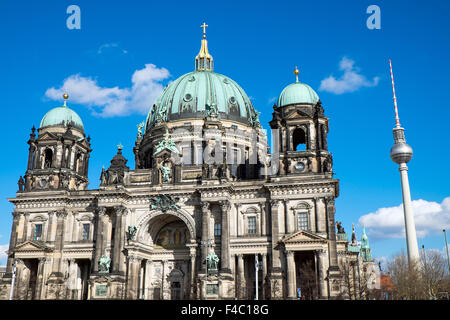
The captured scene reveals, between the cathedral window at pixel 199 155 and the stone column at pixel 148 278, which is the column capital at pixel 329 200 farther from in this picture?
the stone column at pixel 148 278

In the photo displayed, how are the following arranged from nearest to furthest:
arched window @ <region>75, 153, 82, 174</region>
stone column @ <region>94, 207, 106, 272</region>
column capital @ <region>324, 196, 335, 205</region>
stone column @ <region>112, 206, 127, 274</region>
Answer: column capital @ <region>324, 196, 335, 205</region>
stone column @ <region>112, 206, 127, 274</region>
stone column @ <region>94, 207, 106, 272</region>
arched window @ <region>75, 153, 82, 174</region>

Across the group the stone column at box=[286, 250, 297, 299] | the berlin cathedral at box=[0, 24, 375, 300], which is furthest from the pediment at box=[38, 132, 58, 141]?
the stone column at box=[286, 250, 297, 299]

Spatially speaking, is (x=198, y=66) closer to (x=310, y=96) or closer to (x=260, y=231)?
(x=310, y=96)

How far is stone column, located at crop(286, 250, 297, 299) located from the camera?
52969mm

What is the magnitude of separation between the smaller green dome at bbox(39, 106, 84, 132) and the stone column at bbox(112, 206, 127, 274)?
56.2 ft

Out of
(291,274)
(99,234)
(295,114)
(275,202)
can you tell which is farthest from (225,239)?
(295,114)

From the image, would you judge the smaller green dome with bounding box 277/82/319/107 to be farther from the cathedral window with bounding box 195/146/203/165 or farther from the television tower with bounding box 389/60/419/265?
the cathedral window with bounding box 195/146/203/165

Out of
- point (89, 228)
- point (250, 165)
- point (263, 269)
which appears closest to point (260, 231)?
point (263, 269)

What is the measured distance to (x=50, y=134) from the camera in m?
67.5

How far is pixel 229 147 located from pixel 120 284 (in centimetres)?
2525

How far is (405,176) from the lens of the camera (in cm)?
6556

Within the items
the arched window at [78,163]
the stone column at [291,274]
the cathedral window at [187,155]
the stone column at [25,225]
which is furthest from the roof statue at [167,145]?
the stone column at [291,274]

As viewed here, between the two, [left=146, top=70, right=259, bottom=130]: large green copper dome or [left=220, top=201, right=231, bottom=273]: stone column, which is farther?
[left=146, top=70, right=259, bottom=130]: large green copper dome

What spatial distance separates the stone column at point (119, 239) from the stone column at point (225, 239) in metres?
13.0
